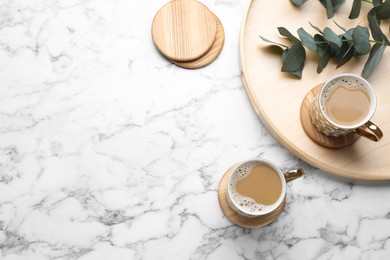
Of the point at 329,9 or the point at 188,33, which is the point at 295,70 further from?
the point at 188,33

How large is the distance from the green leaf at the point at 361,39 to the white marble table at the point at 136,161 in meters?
0.25

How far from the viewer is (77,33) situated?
1.10 meters

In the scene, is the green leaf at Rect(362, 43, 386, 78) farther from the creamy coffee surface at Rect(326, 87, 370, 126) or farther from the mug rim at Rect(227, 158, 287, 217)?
the mug rim at Rect(227, 158, 287, 217)

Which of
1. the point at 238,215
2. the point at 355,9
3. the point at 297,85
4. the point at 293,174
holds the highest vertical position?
the point at 355,9

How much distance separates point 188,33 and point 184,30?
1cm

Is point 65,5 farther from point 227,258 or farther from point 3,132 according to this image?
point 227,258

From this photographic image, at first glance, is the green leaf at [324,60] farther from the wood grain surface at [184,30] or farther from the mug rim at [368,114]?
the wood grain surface at [184,30]

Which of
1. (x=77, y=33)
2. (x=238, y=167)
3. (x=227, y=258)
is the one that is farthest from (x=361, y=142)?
(x=77, y=33)

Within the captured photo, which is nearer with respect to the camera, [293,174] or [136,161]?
[293,174]

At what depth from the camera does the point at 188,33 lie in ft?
3.48

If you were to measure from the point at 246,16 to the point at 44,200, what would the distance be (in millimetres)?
556

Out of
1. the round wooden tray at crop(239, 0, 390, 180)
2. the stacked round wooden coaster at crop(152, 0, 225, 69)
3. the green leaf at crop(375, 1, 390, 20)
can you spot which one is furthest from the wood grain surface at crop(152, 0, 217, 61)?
the green leaf at crop(375, 1, 390, 20)

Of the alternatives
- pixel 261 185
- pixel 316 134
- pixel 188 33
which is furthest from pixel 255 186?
pixel 188 33

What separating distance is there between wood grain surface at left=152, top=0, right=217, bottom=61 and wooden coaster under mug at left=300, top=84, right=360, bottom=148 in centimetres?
24
